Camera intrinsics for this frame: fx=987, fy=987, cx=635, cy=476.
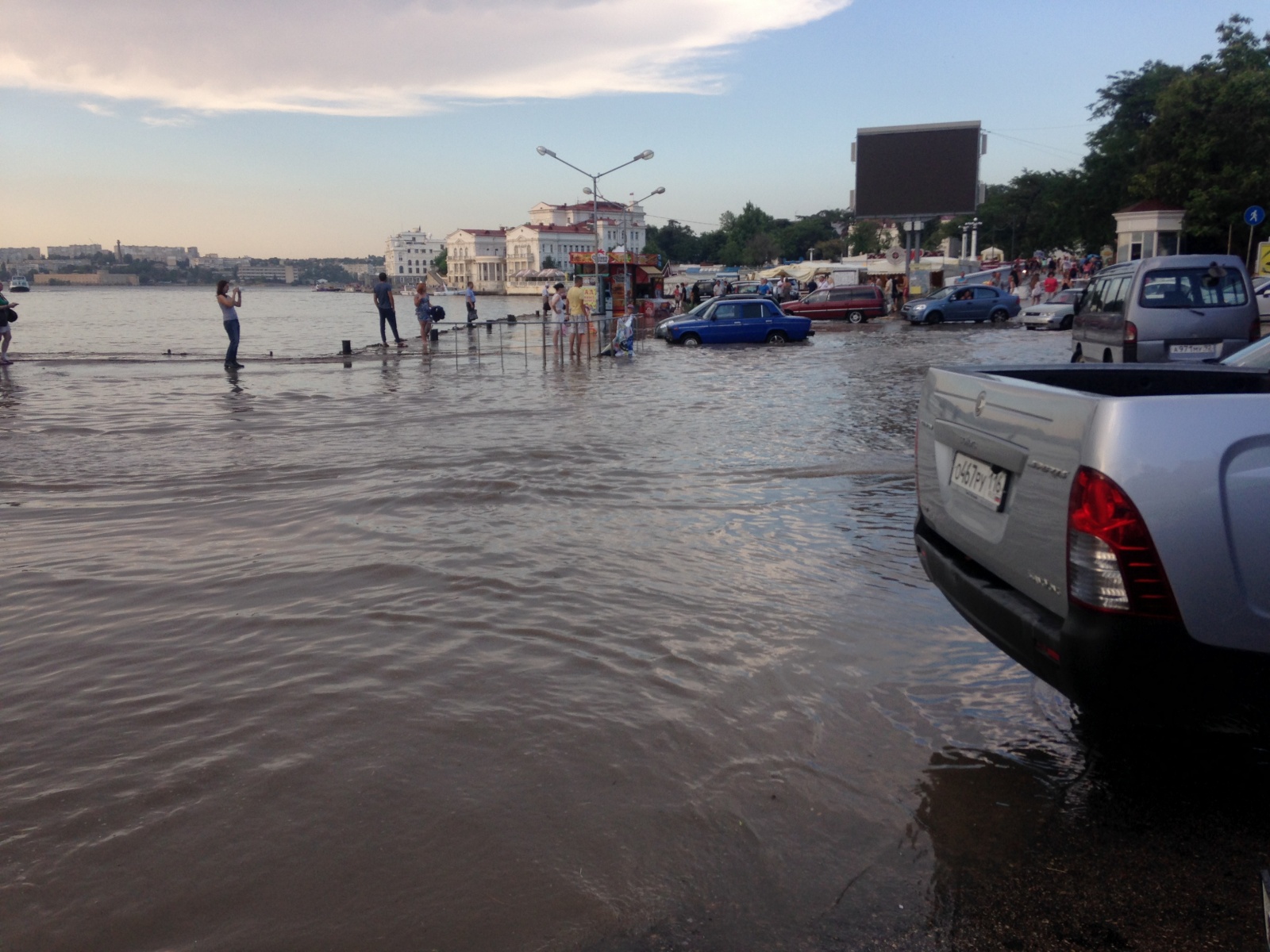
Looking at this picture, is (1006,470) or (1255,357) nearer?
(1006,470)

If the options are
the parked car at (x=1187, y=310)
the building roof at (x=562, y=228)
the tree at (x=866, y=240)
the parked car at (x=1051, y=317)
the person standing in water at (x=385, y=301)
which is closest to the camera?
the parked car at (x=1187, y=310)

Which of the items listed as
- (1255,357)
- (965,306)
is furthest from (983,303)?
(1255,357)

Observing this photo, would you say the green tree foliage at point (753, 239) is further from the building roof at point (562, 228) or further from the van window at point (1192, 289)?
the van window at point (1192, 289)

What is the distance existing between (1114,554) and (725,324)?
91.6 feet

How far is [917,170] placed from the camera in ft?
162

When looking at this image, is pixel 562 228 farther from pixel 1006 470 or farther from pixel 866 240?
pixel 1006 470

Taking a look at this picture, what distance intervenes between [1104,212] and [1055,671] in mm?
55514

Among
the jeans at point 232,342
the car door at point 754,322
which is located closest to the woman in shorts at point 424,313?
the jeans at point 232,342

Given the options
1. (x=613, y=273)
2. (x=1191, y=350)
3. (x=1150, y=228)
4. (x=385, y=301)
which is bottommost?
(x=1191, y=350)

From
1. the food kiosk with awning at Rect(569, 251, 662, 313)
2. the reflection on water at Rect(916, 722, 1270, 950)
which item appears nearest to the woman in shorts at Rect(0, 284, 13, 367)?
the food kiosk with awning at Rect(569, 251, 662, 313)

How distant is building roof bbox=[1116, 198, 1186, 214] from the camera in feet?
130

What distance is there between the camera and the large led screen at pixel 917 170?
1909 inches

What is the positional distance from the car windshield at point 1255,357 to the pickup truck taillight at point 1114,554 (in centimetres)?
465

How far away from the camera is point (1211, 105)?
3897 centimetres
